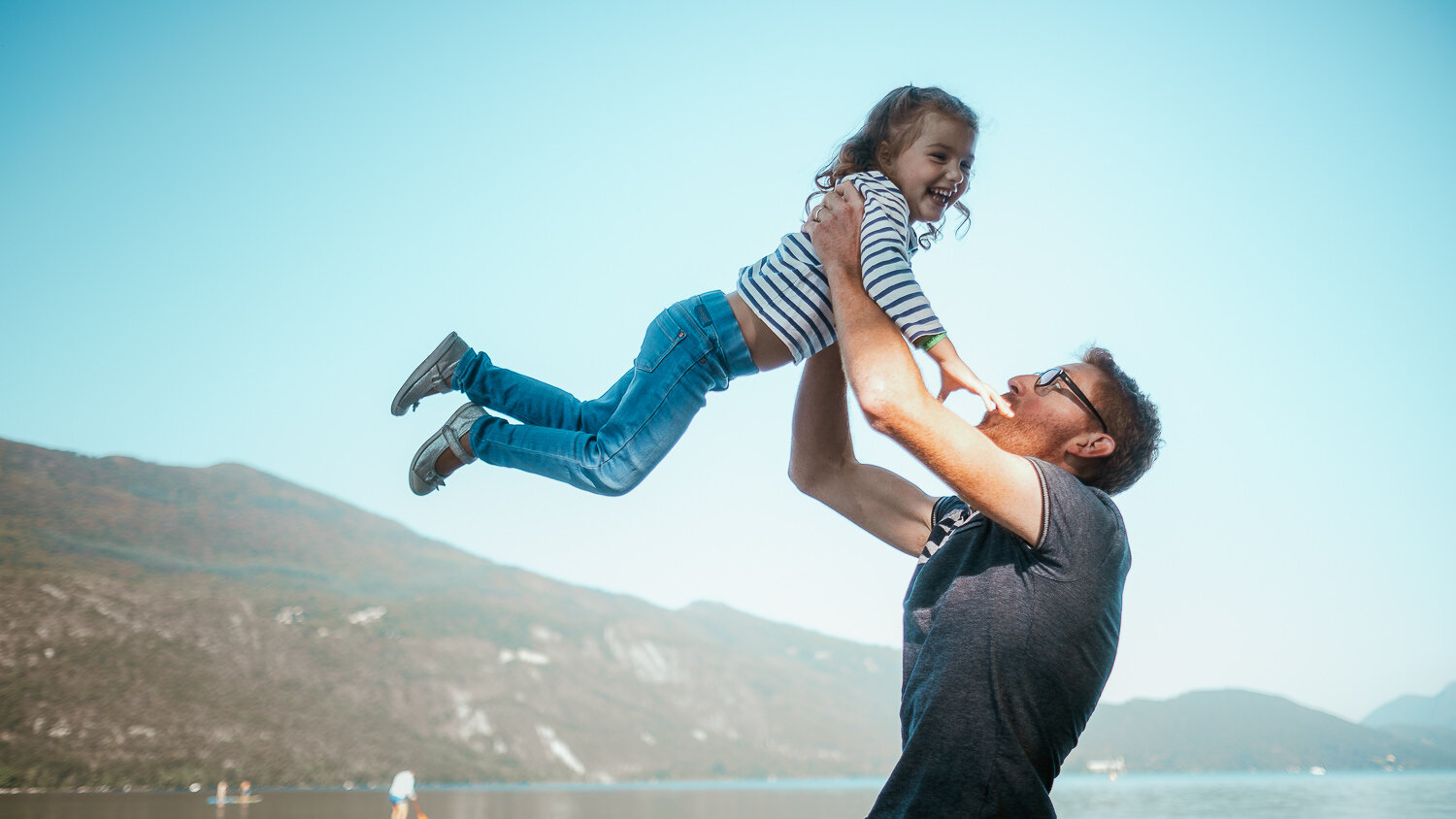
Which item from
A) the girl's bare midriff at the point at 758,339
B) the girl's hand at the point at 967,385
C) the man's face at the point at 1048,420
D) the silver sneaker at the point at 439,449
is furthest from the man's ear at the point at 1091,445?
the silver sneaker at the point at 439,449

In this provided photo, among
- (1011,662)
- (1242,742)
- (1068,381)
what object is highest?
(1068,381)

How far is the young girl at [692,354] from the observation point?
2.89 metres

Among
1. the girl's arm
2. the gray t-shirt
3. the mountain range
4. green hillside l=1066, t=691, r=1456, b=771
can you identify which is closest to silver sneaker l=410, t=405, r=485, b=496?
the girl's arm

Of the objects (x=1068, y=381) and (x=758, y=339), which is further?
(x=758, y=339)

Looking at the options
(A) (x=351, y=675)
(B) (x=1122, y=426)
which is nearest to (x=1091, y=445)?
(B) (x=1122, y=426)

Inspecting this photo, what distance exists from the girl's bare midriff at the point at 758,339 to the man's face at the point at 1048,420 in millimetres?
954

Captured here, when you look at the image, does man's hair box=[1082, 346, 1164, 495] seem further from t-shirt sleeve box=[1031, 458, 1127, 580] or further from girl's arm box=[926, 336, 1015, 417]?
t-shirt sleeve box=[1031, 458, 1127, 580]

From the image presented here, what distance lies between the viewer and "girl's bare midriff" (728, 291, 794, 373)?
121 inches

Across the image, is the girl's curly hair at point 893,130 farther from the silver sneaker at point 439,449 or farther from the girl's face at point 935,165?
the silver sneaker at point 439,449

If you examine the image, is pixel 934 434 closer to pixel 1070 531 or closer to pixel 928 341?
pixel 1070 531

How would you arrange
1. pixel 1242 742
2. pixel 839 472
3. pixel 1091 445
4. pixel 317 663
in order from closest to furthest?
pixel 1091 445 → pixel 839 472 → pixel 317 663 → pixel 1242 742

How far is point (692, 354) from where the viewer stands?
122 inches

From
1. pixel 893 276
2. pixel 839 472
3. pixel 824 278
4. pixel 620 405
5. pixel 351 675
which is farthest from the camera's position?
pixel 351 675

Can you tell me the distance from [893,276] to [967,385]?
34 cm
